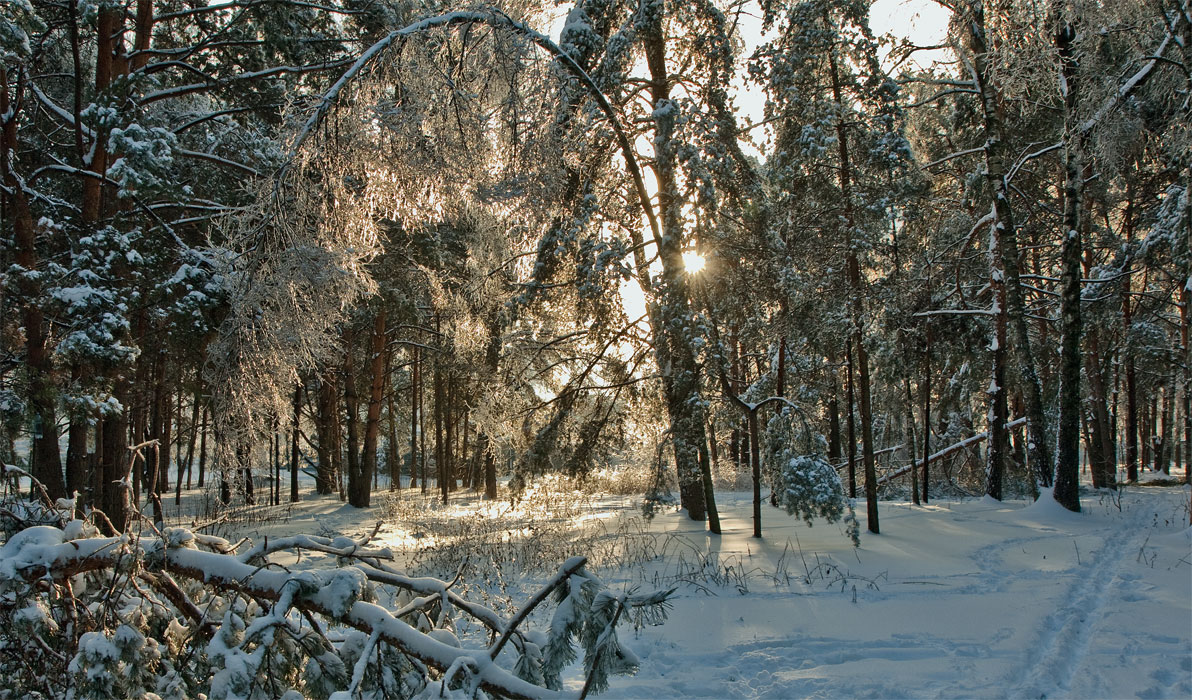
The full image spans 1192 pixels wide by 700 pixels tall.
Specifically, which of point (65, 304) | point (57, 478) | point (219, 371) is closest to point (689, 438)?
point (219, 371)

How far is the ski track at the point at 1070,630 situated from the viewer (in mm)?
3953

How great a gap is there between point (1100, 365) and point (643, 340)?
15460 millimetres

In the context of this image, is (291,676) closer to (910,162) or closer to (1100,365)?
(910,162)

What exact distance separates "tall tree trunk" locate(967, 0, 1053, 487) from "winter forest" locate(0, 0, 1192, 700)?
3.3 inches

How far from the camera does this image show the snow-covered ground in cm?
409

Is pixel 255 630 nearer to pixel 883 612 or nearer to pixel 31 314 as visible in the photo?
pixel 883 612

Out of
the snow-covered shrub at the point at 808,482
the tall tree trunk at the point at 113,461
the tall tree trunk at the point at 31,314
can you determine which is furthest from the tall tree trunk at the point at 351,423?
the snow-covered shrub at the point at 808,482

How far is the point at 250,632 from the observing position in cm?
200

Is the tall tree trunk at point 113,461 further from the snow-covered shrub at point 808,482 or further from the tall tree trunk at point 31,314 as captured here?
the snow-covered shrub at point 808,482

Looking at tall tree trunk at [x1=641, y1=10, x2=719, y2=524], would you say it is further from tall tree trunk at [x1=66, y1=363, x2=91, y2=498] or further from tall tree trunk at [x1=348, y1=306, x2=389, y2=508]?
tall tree trunk at [x1=348, y1=306, x2=389, y2=508]

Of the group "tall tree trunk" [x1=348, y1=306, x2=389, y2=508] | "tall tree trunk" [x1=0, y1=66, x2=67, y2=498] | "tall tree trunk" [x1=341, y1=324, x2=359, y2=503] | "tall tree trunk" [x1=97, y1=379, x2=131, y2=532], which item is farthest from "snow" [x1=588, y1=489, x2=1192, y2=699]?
"tall tree trunk" [x1=341, y1=324, x2=359, y2=503]

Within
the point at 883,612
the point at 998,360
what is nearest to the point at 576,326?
the point at 883,612

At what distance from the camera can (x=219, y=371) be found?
4555mm

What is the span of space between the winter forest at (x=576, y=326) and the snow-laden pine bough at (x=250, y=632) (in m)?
0.02
